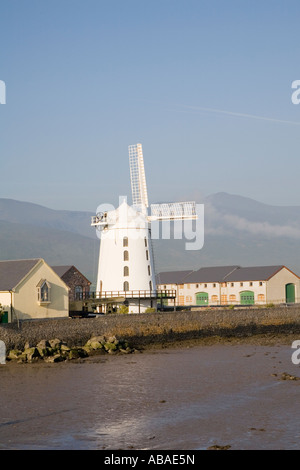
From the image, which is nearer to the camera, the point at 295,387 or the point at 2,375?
the point at 295,387

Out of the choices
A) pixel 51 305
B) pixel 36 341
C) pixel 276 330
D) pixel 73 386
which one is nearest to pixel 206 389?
pixel 73 386

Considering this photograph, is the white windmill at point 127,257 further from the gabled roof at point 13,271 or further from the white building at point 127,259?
the gabled roof at point 13,271

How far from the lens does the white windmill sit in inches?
2176

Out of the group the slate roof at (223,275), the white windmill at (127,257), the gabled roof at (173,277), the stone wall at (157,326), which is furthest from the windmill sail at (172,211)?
the gabled roof at (173,277)

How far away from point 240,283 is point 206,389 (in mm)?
59408

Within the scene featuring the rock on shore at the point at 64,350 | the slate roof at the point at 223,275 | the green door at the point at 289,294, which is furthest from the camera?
the green door at the point at 289,294

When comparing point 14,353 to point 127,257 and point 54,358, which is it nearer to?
point 54,358

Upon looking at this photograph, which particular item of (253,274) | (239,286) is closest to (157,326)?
(239,286)

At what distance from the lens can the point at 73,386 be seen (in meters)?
25.1

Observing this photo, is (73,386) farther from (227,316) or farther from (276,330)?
(276,330)

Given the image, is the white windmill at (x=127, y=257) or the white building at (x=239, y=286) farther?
the white building at (x=239, y=286)

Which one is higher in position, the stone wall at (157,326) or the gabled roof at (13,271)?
the gabled roof at (13,271)

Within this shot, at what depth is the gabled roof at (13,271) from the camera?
143 ft

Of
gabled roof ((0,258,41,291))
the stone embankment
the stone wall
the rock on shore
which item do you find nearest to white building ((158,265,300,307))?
the stone embankment
